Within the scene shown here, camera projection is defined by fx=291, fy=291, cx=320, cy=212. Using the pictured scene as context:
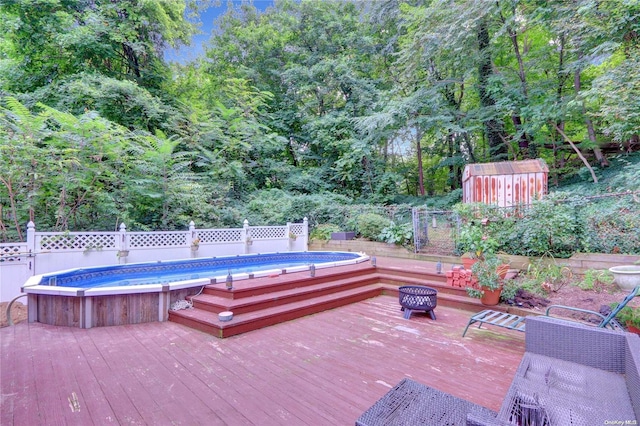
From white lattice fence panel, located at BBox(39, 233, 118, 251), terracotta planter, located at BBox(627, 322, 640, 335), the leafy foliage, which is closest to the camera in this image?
terracotta planter, located at BBox(627, 322, 640, 335)

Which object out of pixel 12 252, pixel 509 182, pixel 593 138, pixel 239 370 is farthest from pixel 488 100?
pixel 12 252

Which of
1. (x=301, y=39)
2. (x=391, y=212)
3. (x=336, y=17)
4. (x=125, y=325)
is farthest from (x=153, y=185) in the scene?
(x=336, y=17)

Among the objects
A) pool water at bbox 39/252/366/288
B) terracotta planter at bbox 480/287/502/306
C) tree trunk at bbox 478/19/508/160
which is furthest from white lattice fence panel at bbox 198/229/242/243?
tree trunk at bbox 478/19/508/160

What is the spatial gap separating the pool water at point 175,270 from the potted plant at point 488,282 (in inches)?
104

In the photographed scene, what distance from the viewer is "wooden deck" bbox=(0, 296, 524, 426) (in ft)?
6.47

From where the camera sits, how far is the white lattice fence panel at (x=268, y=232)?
892 cm

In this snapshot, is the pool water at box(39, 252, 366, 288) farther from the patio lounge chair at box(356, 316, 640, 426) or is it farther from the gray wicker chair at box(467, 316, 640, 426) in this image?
the gray wicker chair at box(467, 316, 640, 426)

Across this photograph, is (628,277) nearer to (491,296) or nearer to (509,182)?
(491,296)

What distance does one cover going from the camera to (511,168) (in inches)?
347

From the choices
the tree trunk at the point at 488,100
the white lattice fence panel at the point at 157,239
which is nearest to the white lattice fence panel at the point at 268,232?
the white lattice fence panel at the point at 157,239

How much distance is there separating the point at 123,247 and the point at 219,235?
2.28m

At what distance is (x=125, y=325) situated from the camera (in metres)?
3.71

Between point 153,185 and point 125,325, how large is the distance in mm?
5337

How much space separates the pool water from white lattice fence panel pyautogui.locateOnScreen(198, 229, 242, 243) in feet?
3.02
